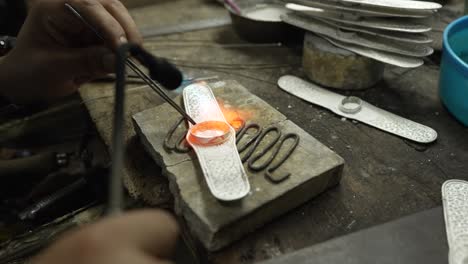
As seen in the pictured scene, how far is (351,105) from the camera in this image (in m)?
1.12

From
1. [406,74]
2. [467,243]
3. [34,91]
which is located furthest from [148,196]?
[406,74]

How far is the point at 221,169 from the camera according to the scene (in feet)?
2.60

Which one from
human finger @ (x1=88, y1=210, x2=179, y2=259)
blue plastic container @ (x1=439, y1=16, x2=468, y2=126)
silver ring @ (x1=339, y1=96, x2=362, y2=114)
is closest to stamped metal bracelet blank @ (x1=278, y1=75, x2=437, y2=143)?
silver ring @ (x1=339, y1=96, x2=362, y2=114)

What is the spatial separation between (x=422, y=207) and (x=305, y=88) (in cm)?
51

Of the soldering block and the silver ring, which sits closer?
the soldering block

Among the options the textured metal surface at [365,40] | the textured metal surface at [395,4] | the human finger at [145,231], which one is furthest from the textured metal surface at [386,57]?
the human finger at [145,231]

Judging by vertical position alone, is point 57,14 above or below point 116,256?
above

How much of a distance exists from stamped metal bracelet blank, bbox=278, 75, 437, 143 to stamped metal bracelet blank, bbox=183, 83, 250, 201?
0.31 m

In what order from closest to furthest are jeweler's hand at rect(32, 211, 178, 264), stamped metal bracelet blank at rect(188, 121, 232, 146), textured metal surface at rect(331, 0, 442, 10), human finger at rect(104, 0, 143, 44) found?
jeweler's hand at rect(32, 211, 178, 264) < stamped metal bracelet blank at rect(188, 121, 232, 146) < human finger at rect(104, 0, 143, 44) < textured metal surface at rect(331, 0, 442, 10)

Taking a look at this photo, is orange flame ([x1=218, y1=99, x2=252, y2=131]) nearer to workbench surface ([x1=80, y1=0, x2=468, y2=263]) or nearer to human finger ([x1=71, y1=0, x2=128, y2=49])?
workbench surface ([x1=80, y1=0, x2=468, y2=263])

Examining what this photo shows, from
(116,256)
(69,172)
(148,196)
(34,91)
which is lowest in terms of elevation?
(69,172)

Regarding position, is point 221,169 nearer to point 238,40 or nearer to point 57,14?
point 57,14

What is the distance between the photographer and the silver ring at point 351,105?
43.2 inches

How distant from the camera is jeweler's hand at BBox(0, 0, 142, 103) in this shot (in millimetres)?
939
